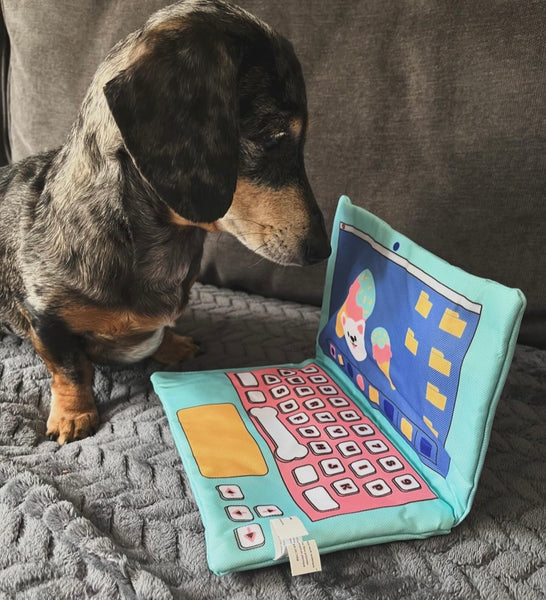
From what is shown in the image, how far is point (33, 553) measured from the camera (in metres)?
0.79

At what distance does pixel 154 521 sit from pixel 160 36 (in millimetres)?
756

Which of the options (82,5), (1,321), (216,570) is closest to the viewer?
(216,570)

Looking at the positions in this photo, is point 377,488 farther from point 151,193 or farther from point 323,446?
point 151,193

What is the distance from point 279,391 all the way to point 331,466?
9.4 inches

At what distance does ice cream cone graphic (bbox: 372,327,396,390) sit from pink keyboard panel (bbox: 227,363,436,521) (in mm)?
107

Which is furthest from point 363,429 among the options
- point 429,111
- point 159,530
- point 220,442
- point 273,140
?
point 429,111

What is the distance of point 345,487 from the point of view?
2.89ft

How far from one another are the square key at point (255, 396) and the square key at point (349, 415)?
0.52ft

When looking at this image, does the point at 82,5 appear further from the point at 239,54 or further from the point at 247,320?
the point at 247,320

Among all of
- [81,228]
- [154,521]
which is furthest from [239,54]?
[154,521]

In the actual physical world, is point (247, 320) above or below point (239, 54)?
below

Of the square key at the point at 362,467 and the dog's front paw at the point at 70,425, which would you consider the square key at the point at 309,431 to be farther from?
the dog's front paw at the point at 70,425

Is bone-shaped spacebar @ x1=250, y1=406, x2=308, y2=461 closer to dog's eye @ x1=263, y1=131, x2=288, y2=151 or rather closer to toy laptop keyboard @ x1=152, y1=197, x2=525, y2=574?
toy laptop keyboard @ x1=152, y1=197, x2=525, y2=574

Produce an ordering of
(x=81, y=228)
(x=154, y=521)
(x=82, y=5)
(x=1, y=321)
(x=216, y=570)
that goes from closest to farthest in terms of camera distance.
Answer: (x=216, y=570) → (x=154, y=521) → (x=81, y=228) → (x=1, y=321) → (x=82, y=5)
